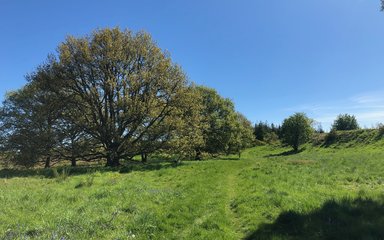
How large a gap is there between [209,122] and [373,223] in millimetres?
47427

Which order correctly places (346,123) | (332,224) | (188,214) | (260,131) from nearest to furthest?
(332,224), (188,214), (346,123), (260,131)

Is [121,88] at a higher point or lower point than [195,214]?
higher

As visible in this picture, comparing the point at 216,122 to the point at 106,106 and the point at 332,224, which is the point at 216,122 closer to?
the point at 106,106

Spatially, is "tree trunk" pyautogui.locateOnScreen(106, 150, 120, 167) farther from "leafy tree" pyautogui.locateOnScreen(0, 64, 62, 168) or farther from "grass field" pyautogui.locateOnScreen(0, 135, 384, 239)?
"grass field" pyautogui.locateOnScreen(0, 135, 384, 239)

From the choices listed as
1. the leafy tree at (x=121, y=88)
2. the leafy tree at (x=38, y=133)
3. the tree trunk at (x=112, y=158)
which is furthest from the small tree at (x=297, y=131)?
the leafy tree at (x=38, y=133)

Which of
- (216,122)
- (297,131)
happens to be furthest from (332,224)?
(297,131)

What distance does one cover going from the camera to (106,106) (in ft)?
118

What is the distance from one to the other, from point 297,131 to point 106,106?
179ft

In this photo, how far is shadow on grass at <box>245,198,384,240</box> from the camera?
7707 millimetres

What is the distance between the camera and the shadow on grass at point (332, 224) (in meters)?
7.71

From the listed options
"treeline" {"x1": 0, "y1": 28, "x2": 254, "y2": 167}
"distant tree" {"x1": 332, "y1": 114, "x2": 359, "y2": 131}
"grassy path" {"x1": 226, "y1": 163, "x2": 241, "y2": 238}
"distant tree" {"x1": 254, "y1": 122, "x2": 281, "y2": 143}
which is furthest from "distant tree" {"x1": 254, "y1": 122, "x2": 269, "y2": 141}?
"grassy path" {"x1": 226, "y1": 163, "x2": 241, "y2": 238}

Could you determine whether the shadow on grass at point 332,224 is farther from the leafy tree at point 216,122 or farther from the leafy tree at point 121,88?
the leafy tree at point 216,122

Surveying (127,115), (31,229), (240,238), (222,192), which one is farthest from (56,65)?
(240,238)

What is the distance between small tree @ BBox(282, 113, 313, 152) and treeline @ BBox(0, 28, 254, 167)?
145 feet
